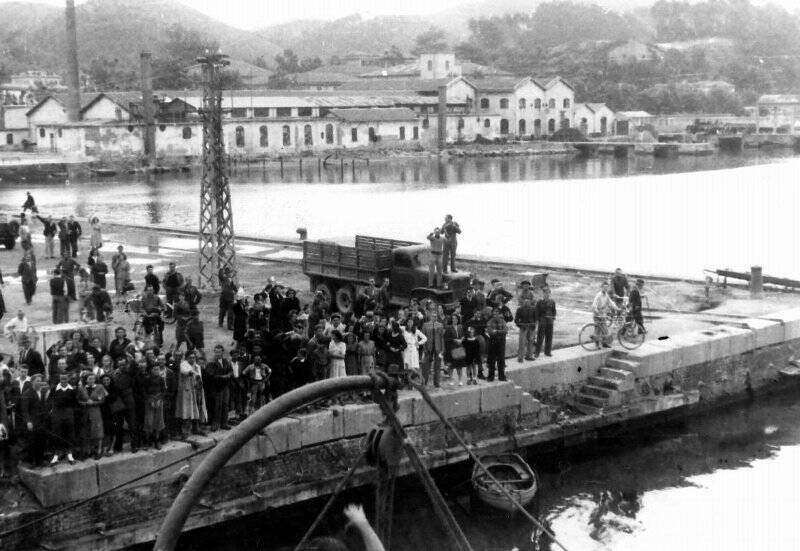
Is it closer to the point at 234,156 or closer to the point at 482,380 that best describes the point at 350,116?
the point at 234,156

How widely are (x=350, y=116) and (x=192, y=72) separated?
3541 centimetres

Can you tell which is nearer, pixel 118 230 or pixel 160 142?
pixel 118 230

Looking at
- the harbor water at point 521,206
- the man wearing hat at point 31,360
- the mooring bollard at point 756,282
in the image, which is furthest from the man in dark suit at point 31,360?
the harbor water at point 521,206

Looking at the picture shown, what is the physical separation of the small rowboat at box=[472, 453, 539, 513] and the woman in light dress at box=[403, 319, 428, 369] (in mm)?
2042

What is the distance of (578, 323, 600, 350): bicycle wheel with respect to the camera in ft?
74.2

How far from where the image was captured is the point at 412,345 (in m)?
18.0

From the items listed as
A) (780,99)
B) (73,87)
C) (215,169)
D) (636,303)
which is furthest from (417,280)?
(780,99)

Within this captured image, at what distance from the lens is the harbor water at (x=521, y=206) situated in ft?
184

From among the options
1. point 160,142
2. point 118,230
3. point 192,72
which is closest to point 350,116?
point 160,142

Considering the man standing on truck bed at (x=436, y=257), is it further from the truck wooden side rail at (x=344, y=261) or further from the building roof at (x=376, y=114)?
the building roof at (x=376, y=114)

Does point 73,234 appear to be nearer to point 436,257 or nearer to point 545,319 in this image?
point 436,257

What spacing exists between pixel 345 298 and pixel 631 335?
25.1 ft

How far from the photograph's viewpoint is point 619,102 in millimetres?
171875

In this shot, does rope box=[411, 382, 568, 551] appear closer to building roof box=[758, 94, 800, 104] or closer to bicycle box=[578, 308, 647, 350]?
bicycle box=[578, 308, 647, 350]
